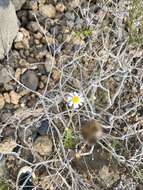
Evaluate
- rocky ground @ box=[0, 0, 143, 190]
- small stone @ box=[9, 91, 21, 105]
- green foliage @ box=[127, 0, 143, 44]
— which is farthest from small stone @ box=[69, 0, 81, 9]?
small stone @ box=[9, 91, 21, 105]

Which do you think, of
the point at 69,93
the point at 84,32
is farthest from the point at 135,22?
the point at 69,93

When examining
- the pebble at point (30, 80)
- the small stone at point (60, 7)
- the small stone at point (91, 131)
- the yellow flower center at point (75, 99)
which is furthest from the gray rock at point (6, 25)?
the small stone at point (91, 131)

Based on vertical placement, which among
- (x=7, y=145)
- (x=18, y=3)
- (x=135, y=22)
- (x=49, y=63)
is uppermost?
(x=18, y=3)

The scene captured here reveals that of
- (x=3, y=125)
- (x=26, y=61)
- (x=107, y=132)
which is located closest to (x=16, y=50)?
(x=26, y=61)

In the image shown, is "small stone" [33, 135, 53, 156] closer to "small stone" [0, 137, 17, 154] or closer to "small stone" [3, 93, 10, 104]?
"small stone" [0, 137, 17, 154]

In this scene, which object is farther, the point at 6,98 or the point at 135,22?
the point at 135,22

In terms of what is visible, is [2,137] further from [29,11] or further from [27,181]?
[29,11]

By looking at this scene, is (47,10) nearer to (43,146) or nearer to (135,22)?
(135,22)
